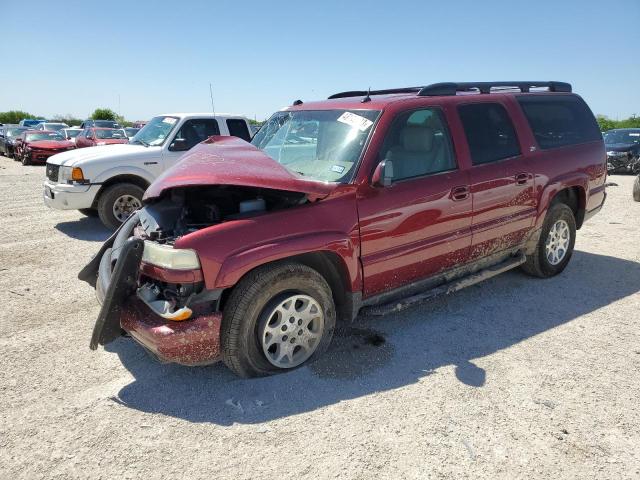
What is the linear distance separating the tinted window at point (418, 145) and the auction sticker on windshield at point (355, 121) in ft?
0.62

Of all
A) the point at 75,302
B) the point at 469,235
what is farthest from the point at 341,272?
the point at 75,302

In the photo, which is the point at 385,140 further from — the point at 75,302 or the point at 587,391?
the point at 75,302

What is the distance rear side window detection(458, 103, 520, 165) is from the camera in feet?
13.3

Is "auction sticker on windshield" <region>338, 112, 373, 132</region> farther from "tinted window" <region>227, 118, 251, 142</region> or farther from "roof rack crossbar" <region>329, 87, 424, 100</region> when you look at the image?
"tinted window" <region>227, 118, 251, 142</region>

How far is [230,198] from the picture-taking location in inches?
142

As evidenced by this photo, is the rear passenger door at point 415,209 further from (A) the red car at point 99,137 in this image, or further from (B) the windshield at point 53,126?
(B) the windshield at point 53,126

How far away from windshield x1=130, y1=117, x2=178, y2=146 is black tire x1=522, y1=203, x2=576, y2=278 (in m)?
6.09

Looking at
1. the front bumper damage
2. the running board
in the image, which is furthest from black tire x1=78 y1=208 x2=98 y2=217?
the running board

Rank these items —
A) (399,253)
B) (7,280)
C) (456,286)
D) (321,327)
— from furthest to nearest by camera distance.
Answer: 1. (7,280)
2. (456,286)
3. (399,253)
4. (321,327)

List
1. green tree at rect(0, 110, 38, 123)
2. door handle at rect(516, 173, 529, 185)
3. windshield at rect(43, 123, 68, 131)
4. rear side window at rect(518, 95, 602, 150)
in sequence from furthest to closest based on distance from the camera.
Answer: green tree at rect(0, 110, 38, 123) < windshield at rect(43, 123, 68, 131) < rear side window at rect(518, 95, 602, 150) < door handle at rect(516, 173, 529, 185)

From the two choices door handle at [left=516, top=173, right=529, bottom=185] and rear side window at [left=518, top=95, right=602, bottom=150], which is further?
rear side window at [left=518, top=95, right=602, bottom=150]

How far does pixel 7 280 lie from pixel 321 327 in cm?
400

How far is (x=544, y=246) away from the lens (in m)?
4.87

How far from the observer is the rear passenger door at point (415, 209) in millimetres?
3404
